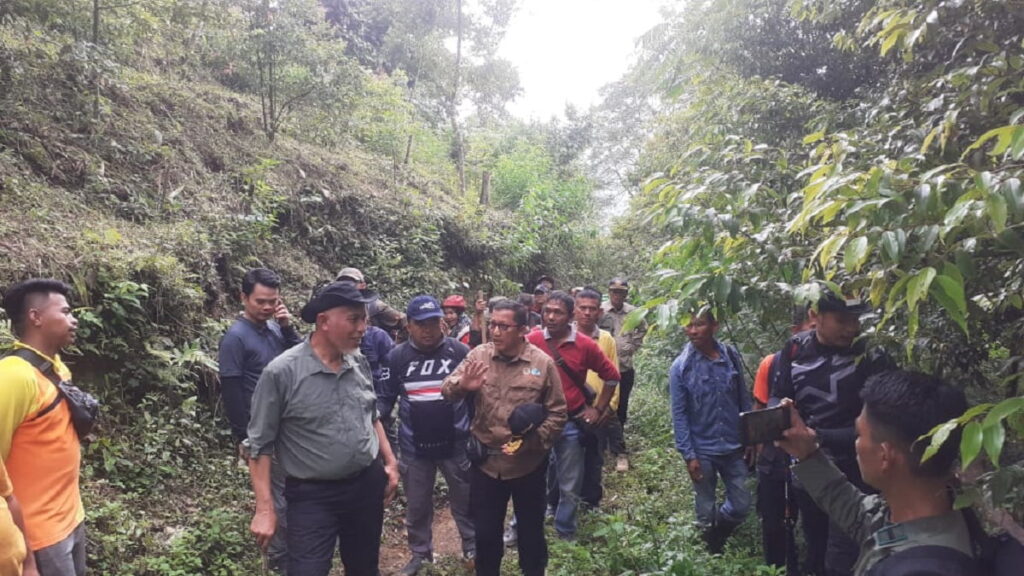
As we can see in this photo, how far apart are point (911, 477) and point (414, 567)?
4.09 m

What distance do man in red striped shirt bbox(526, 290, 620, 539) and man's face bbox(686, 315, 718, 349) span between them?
0.72 m

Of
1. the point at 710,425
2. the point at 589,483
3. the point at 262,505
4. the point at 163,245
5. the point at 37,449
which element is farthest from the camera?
the point at 163,245

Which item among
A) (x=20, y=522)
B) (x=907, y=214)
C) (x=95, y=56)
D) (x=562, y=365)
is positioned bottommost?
(x=20, y=522)

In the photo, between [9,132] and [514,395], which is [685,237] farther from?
[9,132]

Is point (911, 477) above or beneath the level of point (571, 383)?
above

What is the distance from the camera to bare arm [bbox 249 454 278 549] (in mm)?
3158

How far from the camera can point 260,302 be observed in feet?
15.1

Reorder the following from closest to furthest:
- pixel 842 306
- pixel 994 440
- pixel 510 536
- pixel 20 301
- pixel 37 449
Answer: pixel 994 440, pixel 37 449, pixel 20 301, pixel 842 306, pixel 510 536

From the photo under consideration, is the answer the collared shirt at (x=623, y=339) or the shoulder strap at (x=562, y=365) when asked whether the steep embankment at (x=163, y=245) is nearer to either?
the shoulder strap at (x=562, y=365)

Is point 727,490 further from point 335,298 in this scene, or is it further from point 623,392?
point 335,298

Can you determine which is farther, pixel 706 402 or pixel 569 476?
pixel 569 476

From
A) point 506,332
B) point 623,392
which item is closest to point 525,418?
point 506,332

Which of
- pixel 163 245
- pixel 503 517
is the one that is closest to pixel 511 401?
pixel 503 517

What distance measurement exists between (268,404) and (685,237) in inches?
93.7
